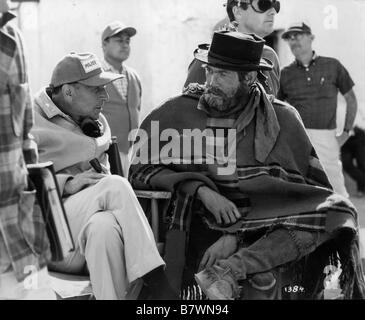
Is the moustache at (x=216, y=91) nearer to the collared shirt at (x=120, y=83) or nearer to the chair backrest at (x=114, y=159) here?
the chair backrest at (x=114, y=159)

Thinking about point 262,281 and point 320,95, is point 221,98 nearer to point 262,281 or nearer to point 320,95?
point 262,281

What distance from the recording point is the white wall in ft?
34.3

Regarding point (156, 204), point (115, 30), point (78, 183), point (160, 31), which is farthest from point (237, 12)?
point (160, 31)

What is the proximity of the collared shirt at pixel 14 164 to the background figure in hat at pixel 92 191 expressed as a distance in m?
0.89

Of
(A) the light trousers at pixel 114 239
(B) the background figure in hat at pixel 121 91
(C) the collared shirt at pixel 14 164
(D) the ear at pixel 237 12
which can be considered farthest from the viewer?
(B) the background figure in hat at pixel 121 91

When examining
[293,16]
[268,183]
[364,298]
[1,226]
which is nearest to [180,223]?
[268,183]

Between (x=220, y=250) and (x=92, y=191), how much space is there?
0.75m

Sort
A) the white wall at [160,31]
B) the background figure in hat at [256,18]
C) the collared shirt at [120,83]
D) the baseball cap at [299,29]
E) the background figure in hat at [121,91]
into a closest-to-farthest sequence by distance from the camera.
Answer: the background figure in hat at [256,18] < the background figure in hat at [121,91] < the collared shirt at [120,83] < the baseball cap at [299,29] < the white wall at [160,31]

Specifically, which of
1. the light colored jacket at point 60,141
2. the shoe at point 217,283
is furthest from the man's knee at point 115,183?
the shoe at point 217,283

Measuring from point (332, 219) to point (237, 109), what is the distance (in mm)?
796

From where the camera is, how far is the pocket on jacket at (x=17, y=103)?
4.18 metres

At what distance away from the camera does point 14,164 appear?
165 inches

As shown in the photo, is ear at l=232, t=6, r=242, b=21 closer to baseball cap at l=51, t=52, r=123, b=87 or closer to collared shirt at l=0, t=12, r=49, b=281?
baseball cap at l=51, t=52, r=123, b=87
